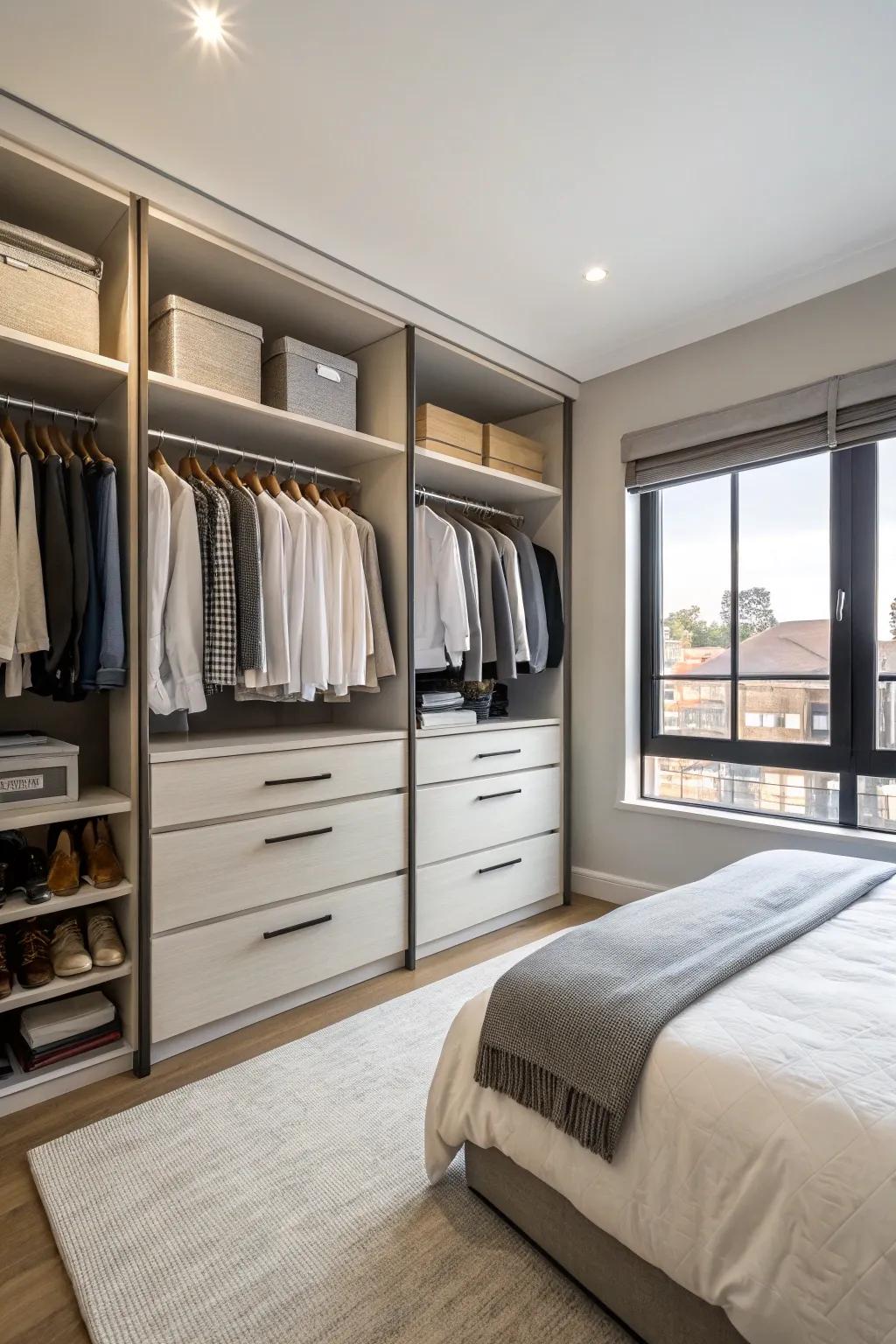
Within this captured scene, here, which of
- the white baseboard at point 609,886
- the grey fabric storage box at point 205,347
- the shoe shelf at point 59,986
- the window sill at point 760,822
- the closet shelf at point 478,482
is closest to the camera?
the shoe shelf at point 59,986

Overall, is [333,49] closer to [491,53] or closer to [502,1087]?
[491,53]

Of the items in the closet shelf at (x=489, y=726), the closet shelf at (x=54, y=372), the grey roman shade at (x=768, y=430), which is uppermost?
the grey roman shade at (x=768, y=430)

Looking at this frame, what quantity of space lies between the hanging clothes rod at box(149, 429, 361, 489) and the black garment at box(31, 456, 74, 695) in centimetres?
Result: 38

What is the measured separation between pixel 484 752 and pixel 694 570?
1.29m

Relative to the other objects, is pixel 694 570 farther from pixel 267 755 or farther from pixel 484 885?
pixel 267 755

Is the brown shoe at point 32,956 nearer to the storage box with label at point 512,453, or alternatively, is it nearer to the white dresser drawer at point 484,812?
the white dresser drawer at point 484,812

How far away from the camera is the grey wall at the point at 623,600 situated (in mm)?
2920

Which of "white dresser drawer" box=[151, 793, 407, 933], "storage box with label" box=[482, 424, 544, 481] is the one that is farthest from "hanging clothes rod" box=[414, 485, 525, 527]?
"white dresser drawer" box=[151, 793, 407, 933]

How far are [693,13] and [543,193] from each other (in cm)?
65

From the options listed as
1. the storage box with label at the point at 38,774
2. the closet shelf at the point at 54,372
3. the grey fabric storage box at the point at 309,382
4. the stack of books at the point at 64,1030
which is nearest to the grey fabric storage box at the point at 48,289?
the closet shelf at the point at 54,372

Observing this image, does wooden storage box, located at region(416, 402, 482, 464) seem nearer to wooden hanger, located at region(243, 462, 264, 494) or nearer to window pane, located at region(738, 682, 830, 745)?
wooden hanger, located at region(243, 462, 264, 494)

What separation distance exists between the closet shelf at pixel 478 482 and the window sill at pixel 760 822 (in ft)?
5.00

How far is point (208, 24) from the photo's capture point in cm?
159

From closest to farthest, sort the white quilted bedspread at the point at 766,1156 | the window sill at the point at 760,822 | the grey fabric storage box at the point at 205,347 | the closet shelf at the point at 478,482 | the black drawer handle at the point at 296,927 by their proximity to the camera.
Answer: the white quilted bedspread at the point at 766,1156 → the grey fabric storage box at the point at 205,347 → the black drawer handle at the point at 296,927 → the window sill at the point at 760,822 → the closet shelf at the point at 478,482
